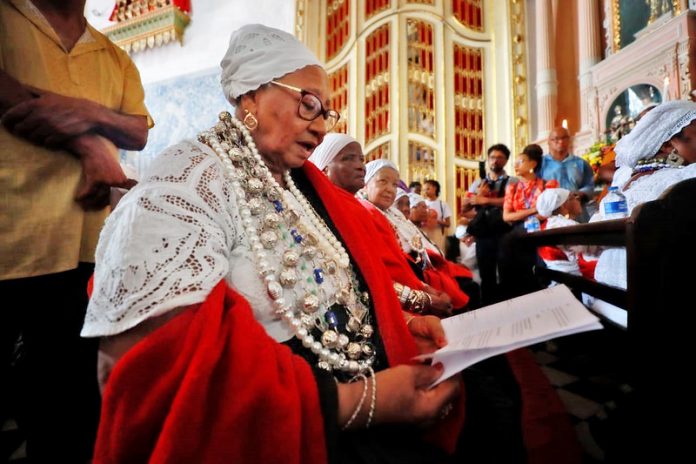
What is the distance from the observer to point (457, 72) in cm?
576

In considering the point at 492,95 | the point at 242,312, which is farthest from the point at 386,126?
the point at 242,312

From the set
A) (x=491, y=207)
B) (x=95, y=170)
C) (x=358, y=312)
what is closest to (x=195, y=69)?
(x=491, y=207)

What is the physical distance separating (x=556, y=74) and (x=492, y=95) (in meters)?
0.85

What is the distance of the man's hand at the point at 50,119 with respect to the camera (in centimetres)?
80

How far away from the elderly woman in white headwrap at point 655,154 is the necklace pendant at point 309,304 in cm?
135

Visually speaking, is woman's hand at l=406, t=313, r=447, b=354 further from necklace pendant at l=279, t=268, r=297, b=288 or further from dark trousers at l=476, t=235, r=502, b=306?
dark trousers at l=476, t=235, r=502, b=306

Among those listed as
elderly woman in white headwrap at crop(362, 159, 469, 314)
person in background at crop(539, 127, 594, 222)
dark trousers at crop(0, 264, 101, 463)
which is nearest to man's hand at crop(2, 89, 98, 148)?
dark trousers at crop(0, 264, 101, 463)

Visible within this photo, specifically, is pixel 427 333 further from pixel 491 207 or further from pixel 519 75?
pixel 519 75

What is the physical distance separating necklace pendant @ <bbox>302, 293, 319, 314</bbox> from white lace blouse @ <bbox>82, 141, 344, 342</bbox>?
50 mm

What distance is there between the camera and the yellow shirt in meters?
0.81

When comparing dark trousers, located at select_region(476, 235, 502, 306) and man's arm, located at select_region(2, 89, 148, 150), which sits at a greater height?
man's arm, located at select_region(2, 89, 148, 150)

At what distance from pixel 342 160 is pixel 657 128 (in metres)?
1.37

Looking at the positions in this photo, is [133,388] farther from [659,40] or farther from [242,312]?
[659,40]

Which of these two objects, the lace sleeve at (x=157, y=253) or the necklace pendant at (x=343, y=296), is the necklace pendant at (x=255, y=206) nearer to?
the lace sleeve at (x=157, y=253)
